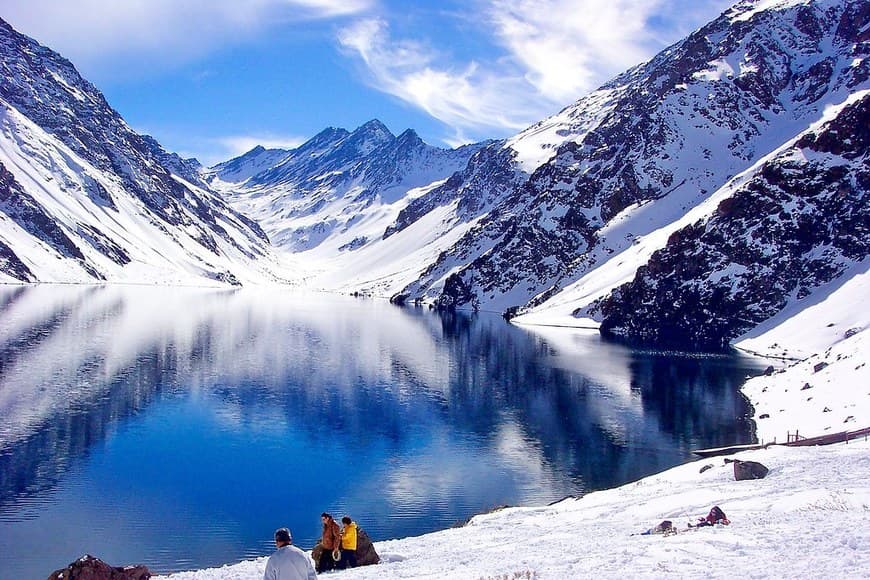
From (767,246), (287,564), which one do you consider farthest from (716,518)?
(767,246)

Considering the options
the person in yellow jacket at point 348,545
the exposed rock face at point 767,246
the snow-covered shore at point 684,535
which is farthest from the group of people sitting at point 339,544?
the exposed rock face at point 767,246

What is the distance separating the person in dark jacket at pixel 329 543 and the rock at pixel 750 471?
20.1 metres

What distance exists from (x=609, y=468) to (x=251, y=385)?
47.5 m

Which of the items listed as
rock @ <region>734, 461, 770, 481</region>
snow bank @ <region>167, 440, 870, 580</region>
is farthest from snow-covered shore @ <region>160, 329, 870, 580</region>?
rock @ <region>734, 461, 770, 481</region>

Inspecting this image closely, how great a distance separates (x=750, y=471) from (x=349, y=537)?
2024 centimetres

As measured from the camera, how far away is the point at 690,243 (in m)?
151

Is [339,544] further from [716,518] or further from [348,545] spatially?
[716,518]

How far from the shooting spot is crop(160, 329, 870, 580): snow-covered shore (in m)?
17.8

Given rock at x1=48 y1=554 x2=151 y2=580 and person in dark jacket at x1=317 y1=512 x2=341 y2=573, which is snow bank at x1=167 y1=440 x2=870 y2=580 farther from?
rock at x1=48 y1=554 x2=151 y2=580

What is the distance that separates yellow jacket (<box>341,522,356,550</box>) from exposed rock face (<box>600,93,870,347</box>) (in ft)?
406

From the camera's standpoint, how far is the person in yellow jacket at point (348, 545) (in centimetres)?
2527

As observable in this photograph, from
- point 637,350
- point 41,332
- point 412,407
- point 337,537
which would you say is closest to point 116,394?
point 412,407

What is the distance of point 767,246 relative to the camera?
462 feet

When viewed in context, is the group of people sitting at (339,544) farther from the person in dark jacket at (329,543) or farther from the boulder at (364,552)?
the boulder at (364,552)
